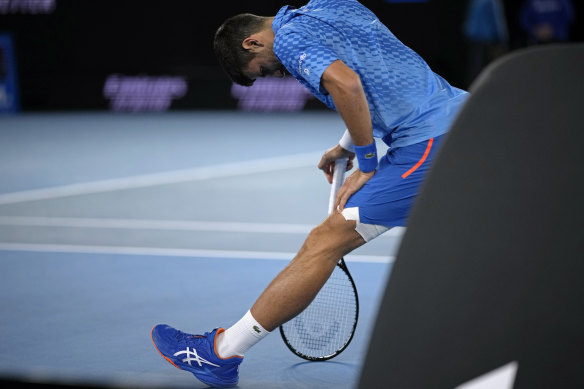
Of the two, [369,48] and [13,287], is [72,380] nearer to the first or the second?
[369,48]

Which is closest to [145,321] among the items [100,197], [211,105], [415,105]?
[415,105]

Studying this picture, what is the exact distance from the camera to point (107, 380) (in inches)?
31.5

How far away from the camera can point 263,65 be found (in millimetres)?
2809

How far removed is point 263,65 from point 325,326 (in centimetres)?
116

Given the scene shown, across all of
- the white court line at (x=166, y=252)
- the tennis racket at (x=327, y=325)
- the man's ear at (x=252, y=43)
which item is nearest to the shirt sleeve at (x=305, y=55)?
the man's ear at (x=252, y=43)

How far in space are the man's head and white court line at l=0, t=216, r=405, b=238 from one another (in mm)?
3083

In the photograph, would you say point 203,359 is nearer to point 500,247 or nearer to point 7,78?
point 500,247

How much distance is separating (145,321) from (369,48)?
189 centimetres

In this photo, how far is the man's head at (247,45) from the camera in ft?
9.03

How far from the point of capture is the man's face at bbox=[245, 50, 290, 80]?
2.78m

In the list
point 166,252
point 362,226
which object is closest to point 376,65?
point 362,226

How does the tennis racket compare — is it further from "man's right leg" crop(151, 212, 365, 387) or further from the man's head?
the man's head

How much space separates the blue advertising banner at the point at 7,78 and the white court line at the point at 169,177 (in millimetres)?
9233

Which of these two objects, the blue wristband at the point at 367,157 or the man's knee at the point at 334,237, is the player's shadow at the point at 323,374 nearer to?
the man's knee at the point at 334,237
